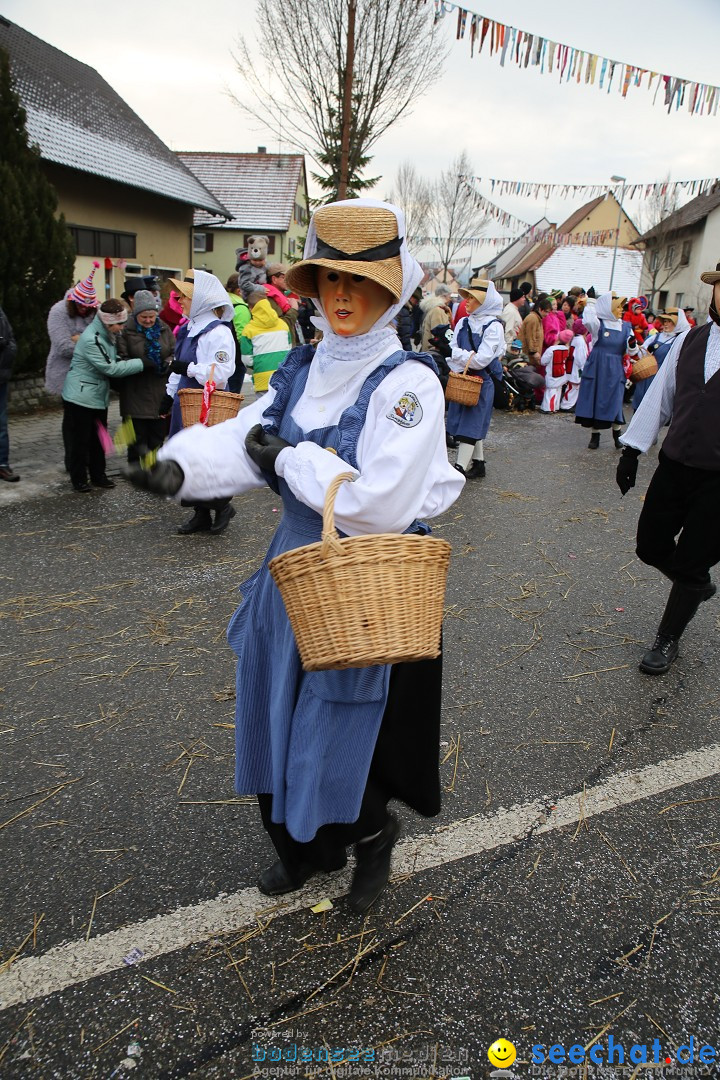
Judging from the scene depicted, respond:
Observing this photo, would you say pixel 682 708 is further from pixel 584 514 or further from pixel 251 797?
pixel 584 514

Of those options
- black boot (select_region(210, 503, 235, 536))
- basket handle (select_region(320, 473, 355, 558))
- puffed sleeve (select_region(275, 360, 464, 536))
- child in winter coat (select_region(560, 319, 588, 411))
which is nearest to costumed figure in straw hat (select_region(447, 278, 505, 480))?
black boot (select_region(210, 503, 235, 536))

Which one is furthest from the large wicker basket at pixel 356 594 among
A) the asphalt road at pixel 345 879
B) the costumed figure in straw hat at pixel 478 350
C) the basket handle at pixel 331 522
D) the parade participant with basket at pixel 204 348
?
the costumed figure in straw hat at pixel 478 350

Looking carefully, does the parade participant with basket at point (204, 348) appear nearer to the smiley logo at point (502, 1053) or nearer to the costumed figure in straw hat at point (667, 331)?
the smiley logo at point (502, 1053)

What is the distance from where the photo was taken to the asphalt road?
1.97m

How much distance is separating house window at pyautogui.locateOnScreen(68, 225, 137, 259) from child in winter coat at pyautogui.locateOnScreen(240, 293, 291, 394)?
8451 millimetres

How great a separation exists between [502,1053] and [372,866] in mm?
639

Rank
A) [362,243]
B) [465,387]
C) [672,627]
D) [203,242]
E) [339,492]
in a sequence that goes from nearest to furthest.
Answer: [339,492], [362,243], [672,627], [465,387], [203,242]

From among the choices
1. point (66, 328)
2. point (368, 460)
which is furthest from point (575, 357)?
point (368, 460)

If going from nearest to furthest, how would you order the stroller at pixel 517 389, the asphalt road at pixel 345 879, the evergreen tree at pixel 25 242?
the asphalt road at pixel 345 879, the evergreen tree at pixel 25 242, the stroller at pixel 517 389

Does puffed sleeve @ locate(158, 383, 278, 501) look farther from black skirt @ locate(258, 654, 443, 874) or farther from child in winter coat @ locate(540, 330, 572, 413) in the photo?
child in winter coat @ locate(540, 330, 572, 413)

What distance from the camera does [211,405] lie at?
4793 mm

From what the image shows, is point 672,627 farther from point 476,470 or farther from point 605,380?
point 605,380

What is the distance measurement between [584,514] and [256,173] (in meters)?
34.5

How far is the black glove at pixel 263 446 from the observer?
6.75ft
